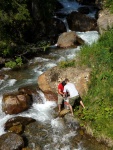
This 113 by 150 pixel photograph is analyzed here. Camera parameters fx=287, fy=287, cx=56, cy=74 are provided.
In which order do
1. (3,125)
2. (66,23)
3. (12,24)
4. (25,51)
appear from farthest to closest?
(66,23) < (25,51) < (12,24) < (3,125)

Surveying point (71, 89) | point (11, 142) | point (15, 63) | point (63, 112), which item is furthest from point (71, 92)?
point (15, 63)

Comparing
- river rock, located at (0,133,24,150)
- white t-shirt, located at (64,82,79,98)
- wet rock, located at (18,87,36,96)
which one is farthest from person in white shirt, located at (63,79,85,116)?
river rock, located at (0,133,24,150)

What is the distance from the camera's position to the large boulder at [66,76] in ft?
42.9

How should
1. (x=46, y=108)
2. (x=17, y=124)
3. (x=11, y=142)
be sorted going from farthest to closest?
(x=46, y=108), (x=17, y=124), (x=11, y=142)

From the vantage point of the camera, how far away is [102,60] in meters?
13.6

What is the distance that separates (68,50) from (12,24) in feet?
14.4

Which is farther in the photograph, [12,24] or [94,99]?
[12,24]

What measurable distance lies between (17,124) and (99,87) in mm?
3878

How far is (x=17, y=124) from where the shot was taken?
12.0 m

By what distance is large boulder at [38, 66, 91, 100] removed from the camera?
1309cm

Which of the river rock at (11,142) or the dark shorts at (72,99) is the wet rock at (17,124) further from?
the dark shorts at (72,99)

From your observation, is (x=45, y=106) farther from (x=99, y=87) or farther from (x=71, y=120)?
(x=99, y=87)

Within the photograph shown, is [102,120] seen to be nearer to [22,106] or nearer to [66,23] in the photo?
[22,106]

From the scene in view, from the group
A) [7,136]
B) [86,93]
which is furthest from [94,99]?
[7,136]
